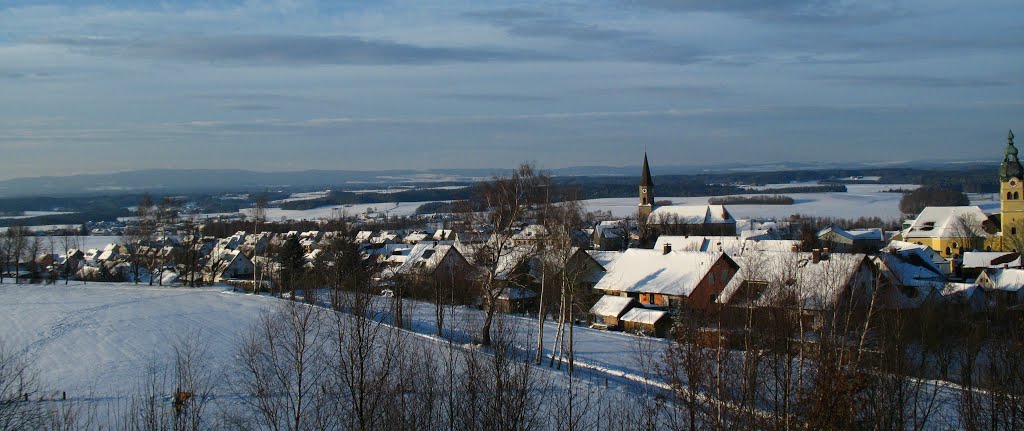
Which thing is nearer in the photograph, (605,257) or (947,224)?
(605,257)

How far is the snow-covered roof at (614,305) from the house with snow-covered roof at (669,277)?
1471 millimetres

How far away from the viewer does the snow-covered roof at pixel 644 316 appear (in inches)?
1264

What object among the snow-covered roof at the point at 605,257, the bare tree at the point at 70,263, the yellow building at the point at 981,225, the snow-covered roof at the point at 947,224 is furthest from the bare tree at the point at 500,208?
the snow-covered roof at the point at 947,224

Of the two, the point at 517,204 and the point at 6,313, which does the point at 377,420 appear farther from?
the point at 6,313

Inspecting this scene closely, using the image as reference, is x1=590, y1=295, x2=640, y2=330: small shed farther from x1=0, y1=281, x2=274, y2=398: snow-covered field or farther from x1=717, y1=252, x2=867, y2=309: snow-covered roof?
x1=0, y1=281, x2=274, y2=398: snow-covered field

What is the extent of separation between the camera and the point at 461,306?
3588 cm

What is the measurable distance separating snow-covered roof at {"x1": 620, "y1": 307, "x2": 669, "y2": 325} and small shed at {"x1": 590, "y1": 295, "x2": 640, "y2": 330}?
48 cm

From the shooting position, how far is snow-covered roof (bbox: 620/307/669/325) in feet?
105

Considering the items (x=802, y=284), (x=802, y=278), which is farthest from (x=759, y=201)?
(x=802, y=278)

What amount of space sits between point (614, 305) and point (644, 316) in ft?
8.16

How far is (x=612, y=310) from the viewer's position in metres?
34.5

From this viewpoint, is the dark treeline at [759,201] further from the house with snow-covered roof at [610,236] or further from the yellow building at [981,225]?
the yellow building at [981,225]

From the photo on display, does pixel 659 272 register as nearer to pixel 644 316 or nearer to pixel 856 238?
pixel 644 316

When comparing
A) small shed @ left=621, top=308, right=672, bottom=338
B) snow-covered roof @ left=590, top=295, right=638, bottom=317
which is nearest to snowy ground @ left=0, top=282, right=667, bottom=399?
small shed @ left=621, top=308, right=672, bottom=338
